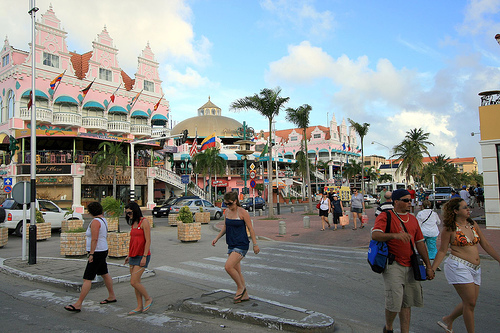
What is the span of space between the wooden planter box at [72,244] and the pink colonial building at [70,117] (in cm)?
1947

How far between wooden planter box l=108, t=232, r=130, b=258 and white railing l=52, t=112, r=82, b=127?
1063 inches

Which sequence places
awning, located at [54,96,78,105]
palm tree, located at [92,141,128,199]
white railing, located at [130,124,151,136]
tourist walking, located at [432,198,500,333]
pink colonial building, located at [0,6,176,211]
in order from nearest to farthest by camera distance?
tourist walking, located at [432,198,500,333], pink colonial building, located at [0,6,176,211], palm tree, located at [92,141,128,199], awning, located at [54,96,78,105], white railing, located at [130,124,151,136]

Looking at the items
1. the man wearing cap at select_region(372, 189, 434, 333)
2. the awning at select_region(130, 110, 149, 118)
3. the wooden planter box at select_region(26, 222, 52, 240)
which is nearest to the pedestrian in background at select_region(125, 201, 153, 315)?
the man wearing cap at select_region(372, 189, 434, 333)

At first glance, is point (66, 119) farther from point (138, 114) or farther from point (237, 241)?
point (237, 241)

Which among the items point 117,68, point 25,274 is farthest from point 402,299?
point 117,68

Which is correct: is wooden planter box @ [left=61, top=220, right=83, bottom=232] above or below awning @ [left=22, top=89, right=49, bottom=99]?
below

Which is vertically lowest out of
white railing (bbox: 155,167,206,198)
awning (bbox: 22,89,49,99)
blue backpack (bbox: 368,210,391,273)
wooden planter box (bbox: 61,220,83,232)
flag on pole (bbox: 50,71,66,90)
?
wooden planter box (bbox: 61,220,83,232)

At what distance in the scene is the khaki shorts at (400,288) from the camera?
14.4 ft

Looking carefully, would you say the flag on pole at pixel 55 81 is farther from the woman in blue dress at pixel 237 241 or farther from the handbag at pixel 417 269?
the handbag at pixel 417 269

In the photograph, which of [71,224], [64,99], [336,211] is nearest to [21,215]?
[71,224]

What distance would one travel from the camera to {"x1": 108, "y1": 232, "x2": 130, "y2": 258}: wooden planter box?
11086 millimetres

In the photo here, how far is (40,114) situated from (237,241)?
106 feet

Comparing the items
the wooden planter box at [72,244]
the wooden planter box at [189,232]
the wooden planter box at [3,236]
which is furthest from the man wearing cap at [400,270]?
the wooden planter box at [3,236]

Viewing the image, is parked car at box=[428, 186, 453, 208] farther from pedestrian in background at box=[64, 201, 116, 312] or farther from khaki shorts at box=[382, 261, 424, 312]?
pedestrian in background at box=[64, 201, 116, 312]
